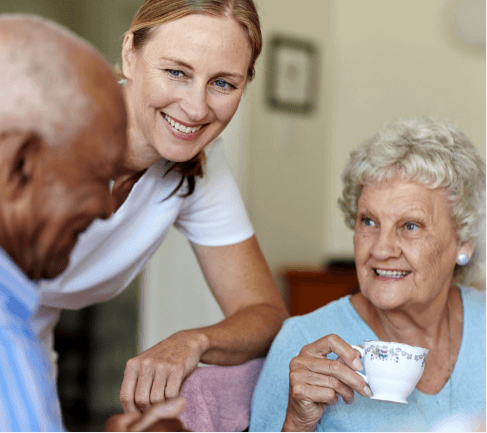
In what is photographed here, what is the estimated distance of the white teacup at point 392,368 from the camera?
899 millimetres

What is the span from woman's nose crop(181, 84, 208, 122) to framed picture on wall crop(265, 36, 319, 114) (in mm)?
2419

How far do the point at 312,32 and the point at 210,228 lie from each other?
8.21 feet

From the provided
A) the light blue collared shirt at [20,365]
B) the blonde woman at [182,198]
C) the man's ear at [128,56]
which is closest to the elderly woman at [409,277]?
the blonde woman at [182,198]

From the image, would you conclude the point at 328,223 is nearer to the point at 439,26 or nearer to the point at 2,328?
the point at 439,26

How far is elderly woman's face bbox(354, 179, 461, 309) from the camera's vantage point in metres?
1.17

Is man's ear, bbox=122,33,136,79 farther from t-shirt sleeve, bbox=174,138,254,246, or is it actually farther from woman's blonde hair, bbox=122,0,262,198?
t-shirt sleeve, bbox=174,138,254,246

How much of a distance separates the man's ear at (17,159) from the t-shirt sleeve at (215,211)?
738mm

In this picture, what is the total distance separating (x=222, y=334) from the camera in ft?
3.57

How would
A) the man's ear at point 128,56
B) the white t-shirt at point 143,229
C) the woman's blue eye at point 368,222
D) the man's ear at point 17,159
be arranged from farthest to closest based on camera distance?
the woman's blue eye at point 368,222 < the white t-shirt at point 143,229 < the man's ear at point 128,56 < the man's ear at point 17,159

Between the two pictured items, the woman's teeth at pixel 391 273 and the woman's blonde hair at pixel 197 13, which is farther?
the woman's teeth at pixel 391 273

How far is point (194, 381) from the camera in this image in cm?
105

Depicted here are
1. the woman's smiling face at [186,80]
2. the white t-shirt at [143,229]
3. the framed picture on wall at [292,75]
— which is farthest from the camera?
the framed picture on wall at [292,75]

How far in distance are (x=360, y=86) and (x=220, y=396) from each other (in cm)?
278

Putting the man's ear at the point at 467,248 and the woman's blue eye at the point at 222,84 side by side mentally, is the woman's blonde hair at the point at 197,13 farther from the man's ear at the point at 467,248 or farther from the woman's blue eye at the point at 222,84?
the man's ear at the point at 467,248
